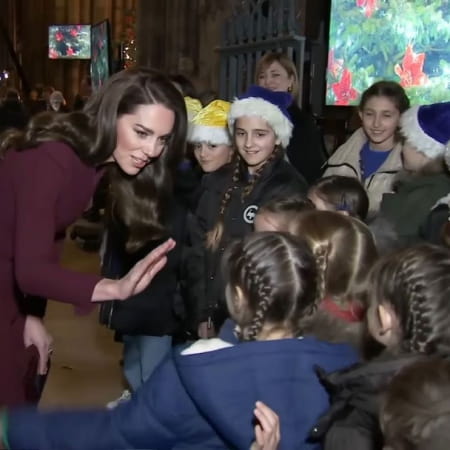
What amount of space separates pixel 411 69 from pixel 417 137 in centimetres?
220

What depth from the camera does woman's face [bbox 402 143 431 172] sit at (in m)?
3.49

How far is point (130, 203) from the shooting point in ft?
8.85

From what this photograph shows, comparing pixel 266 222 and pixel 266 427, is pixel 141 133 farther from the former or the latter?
pixel 266 427

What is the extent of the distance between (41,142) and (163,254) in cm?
44

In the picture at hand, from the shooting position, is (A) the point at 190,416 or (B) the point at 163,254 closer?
(A) the point at 190,416

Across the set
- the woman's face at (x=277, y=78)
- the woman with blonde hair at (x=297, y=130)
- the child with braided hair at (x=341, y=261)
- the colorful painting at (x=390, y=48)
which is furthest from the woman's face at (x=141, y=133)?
the colorful painting at (x=390, y=48)

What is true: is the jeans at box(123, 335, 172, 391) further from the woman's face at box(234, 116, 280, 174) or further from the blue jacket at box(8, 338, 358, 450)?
the blue jacket at box(8, 338, 358, 450)

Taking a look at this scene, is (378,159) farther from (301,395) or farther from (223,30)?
(223,30)

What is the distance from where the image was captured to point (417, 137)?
3.54 meters

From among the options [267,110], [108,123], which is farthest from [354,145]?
[108,123]

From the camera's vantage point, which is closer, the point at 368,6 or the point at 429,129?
the point at 429,129

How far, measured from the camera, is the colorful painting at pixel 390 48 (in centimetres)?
541

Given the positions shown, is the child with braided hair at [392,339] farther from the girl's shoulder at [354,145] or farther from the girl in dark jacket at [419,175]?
the girl's shoulder at [354,145]

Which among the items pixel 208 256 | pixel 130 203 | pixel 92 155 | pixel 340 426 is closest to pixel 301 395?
pixel 340 426
